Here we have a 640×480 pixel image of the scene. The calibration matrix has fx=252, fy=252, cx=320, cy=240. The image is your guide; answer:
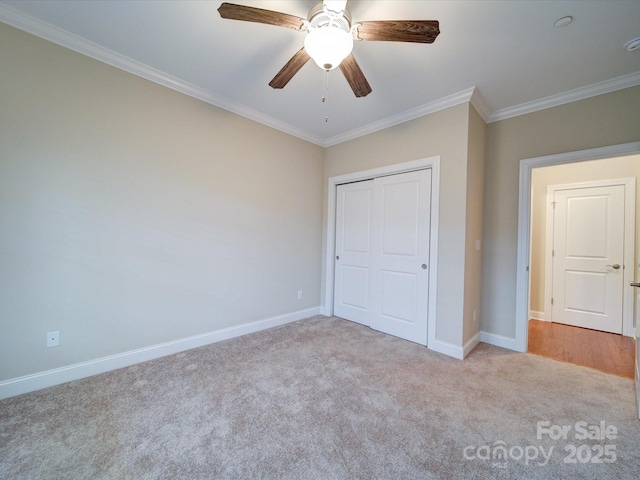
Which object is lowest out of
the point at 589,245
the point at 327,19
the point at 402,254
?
the point at 402,254

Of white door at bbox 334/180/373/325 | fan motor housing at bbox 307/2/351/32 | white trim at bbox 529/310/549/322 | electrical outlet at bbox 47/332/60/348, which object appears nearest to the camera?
fan motor housing at bbox 307/2/351/32

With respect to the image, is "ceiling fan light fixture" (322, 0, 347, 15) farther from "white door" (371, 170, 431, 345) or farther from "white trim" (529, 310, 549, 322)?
"white trim" (529, 310, 549, 322)

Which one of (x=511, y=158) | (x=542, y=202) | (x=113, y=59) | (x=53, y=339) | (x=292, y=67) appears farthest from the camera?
(x=542, y=202)

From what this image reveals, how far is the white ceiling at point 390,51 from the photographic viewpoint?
1683 mm

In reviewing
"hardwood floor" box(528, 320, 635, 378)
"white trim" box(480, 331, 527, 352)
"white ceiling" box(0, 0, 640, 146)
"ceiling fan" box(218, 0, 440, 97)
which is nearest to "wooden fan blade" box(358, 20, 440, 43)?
"ceiling fan" box(218, 0, 440, 97)

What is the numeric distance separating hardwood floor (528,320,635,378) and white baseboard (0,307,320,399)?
332 cm

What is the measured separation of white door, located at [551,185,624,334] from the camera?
3346 millimetres

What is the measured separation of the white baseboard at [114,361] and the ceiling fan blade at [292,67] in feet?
8.45

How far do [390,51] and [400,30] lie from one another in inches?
28.4

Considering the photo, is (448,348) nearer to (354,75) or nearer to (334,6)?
(354,75)

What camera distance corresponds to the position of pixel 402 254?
10.1ft

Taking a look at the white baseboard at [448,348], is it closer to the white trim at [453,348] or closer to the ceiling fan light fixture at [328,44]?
the white trim at [453,348]

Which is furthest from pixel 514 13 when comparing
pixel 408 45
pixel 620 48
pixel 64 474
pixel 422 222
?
pixel 64 474

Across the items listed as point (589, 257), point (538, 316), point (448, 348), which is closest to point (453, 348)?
point (448, 348)
